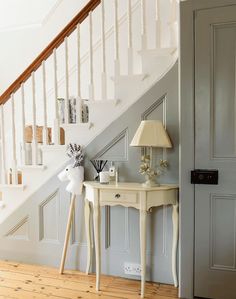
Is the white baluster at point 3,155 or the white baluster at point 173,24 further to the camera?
the white baluster at point 3,155

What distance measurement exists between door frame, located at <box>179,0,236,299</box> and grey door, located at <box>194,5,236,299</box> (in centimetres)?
4

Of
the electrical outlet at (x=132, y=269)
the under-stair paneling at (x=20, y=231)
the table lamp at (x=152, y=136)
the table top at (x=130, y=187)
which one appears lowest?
the electrical outlet at (x=132, y=269)

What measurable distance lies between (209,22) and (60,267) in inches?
97.8

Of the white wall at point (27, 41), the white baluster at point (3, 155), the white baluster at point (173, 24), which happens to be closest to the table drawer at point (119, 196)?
the white baluster at point (3, 155)

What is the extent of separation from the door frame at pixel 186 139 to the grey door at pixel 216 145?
39mm

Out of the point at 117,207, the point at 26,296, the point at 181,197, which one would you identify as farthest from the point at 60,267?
the point at 181,197

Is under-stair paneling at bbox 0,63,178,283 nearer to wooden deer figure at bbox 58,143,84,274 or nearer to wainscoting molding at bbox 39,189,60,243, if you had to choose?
wainscoting molding at bbox 39,189,60,243

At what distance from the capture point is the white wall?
3.94 meters

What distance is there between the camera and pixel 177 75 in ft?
7.82

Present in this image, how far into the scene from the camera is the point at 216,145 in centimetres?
210

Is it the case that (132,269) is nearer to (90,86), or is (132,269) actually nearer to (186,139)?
(186,139)

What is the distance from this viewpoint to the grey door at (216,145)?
6.75 feet

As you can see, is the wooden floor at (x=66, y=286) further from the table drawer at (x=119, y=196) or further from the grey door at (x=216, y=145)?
the table drawer at (x=119, y=196)

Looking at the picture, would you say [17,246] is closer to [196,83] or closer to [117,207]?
[117,207]
